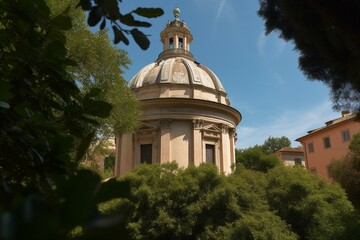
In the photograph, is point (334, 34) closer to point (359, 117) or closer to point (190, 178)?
point (359, 117)

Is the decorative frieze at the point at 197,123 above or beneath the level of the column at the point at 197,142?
above

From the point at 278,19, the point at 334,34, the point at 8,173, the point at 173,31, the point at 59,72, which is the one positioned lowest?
the point at 8,173

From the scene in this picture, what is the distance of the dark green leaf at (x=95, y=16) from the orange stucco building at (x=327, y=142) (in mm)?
33087

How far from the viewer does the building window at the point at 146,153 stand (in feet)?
78.3

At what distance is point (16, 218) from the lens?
45 centimetres

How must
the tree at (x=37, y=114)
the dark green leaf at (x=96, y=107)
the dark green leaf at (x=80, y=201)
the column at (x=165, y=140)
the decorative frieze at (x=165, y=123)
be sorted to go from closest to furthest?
the dark green leaf at (x=80, y=201) < the tree at (x=37, y=114) < the dark green leaf at (x=96, y=107) < the column at (x=165, y=140) < the decorative frieze at (x=165, y=123)

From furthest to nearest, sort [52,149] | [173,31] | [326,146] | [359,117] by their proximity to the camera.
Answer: [326,146] < [173,31] < [359,117] < [52,149]

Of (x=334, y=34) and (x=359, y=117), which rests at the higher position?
(x=334, y=34)

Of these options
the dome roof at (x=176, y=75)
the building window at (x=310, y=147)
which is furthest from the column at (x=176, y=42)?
the building window at (x=310, y=147)

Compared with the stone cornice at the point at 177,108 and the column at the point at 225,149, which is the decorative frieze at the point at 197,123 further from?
the column at the point at 225,149

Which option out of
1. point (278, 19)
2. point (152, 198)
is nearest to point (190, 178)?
point (152, 198)

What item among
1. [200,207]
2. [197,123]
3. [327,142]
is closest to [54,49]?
[200,207]

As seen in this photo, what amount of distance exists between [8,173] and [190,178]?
639 inches

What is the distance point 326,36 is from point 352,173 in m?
24.5
